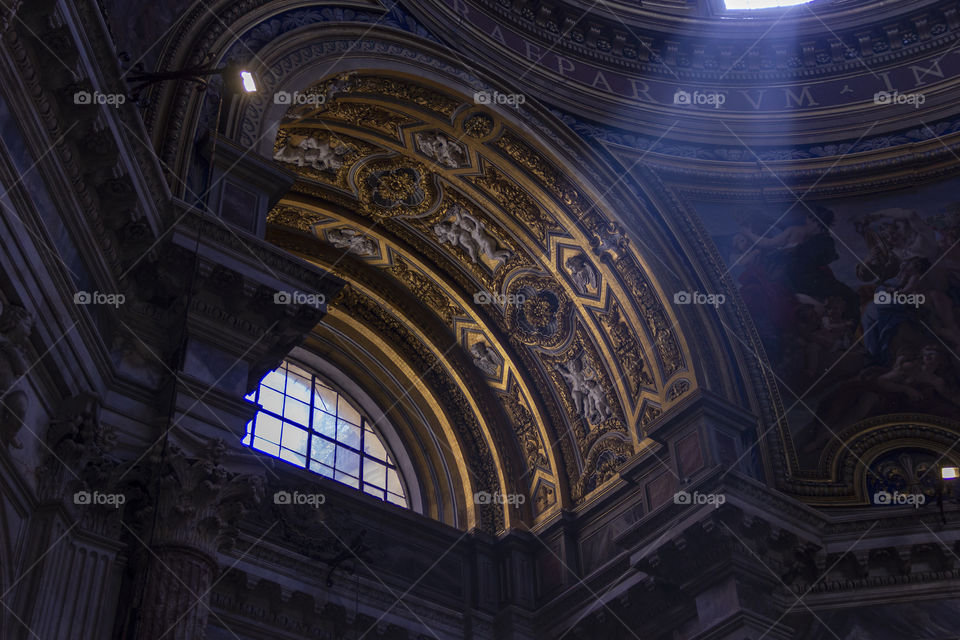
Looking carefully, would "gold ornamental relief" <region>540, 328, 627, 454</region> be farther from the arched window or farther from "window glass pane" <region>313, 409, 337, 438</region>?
"window glass pane" <region>313, 409, 337, 438</region>

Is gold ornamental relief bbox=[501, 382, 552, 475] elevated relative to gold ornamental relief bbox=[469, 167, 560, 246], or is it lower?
lower

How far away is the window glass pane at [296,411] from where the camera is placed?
14688 millimetres

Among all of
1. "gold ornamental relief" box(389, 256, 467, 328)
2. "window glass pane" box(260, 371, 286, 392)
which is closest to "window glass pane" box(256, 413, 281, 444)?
"window glass pane" box(260, 371, 286, 392)

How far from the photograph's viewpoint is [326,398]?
15445 mm

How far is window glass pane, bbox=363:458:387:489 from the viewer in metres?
15.1

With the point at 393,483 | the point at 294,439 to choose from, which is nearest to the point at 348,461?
the point at 393,483

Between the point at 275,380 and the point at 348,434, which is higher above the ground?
the point at 275,380

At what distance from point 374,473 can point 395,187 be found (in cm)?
378

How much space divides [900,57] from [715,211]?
370 centimetres

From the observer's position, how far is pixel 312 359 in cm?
1552

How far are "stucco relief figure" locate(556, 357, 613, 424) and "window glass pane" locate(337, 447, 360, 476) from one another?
290 cm

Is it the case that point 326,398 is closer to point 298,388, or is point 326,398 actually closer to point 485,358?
point 298,388

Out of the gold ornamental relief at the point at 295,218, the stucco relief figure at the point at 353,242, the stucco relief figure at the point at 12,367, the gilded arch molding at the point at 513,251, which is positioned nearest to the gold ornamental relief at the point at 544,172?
the gilded arch molding at the point at 513,251

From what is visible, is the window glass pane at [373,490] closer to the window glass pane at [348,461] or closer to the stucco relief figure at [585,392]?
the window glass pane at [348,461]
